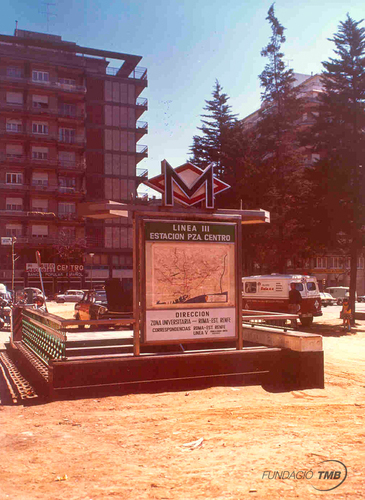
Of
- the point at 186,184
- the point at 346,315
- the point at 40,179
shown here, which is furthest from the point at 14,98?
the point at 186,184

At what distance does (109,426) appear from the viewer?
247 inches

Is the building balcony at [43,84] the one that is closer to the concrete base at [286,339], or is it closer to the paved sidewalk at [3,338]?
the paved sidewalk at [3,338]

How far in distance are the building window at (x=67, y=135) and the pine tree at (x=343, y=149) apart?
4000 cm

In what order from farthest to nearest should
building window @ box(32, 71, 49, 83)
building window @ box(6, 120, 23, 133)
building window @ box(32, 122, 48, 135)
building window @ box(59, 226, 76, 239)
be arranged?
1. building window @ box(32, 122, 48, 135)
2. building window @ box(32, 71, 49, 83)
3. building window @ box(59, 226, 76, 239)
4. building window @ box(6, 120, 23, 133)

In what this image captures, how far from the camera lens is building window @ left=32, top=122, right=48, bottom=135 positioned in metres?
61.6

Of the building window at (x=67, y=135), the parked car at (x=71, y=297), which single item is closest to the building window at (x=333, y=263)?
the parked car at (x=71, y=297)

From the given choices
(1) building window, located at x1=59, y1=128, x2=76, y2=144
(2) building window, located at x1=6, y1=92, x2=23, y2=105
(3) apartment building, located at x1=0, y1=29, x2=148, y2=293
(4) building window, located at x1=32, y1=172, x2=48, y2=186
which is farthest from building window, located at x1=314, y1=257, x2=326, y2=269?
(2) building window, located at x1=6, y1=92, x2=23, y2=105

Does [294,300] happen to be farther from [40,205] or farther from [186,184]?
[40,205]

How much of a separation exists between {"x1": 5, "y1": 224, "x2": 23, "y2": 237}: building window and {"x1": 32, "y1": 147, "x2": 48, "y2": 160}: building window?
8.12 m

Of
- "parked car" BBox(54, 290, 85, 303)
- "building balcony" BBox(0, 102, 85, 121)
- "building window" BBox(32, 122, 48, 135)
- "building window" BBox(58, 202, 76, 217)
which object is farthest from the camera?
"building window" BBox(58, 202, 76, 217)

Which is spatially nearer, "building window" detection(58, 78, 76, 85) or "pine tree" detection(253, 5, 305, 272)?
"pine tree" detection(253, 5, 305, 272)

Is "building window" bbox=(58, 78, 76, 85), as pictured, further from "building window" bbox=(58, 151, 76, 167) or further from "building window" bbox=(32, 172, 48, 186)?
"building window" bbox=(32, 172, 48, 186)

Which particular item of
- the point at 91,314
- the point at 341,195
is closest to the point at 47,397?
the point at 91,314

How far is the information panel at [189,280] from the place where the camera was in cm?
828
